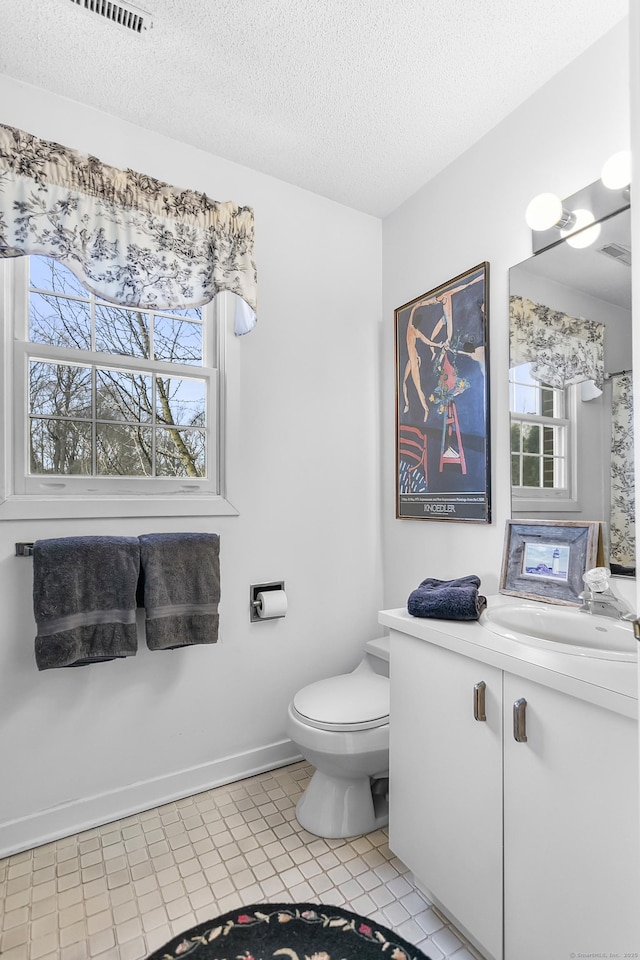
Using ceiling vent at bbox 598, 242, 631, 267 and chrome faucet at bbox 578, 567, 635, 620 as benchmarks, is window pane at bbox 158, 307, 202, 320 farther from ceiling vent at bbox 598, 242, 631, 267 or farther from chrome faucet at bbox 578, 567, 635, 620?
→ chrome faucet at bbox 578, 567, 635, 620

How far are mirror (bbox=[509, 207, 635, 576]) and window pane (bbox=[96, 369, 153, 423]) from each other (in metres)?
1.40

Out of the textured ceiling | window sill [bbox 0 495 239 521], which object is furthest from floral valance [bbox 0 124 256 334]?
window sill [bbox 0 495 239 521]

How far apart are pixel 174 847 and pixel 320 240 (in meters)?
2.50

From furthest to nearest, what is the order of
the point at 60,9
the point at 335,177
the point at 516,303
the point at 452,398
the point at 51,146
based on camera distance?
1. the point at 335,177
2. the point at 452,398
3. the point at 516,303
4. the point at 51,146
5. the point at 60,9

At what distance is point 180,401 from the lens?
2.09 metres

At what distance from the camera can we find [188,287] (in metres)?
1.93

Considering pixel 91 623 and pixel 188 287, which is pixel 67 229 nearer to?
pixel 188 287

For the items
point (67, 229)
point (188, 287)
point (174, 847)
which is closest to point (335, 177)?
point (188, 287)

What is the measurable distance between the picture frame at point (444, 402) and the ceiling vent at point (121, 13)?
4.39 feet

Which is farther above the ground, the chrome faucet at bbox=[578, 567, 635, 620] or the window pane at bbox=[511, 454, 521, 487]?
the window pane at bbox=[511, 454, 521, 487]

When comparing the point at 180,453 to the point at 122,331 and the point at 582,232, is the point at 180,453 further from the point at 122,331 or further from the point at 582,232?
the point at 582,232

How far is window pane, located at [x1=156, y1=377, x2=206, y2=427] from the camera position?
2.05 metres

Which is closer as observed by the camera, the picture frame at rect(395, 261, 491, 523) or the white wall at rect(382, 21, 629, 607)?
the white wall at rect(382, 21, 629, 607)

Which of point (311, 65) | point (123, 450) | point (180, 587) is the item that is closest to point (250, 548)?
point (180, 587)
